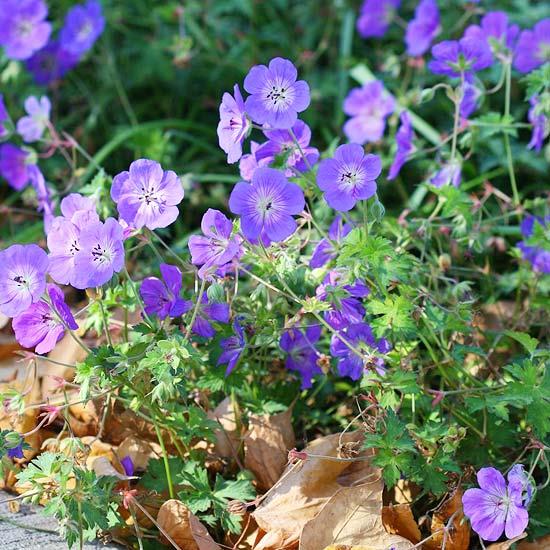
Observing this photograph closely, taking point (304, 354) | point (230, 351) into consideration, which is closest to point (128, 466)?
point (230, 351)

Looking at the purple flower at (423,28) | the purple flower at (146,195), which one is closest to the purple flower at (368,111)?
the purple flower at (423,28)

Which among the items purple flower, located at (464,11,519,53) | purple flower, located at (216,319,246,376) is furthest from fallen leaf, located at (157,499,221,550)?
purple flower, located at (464,11,519,53)

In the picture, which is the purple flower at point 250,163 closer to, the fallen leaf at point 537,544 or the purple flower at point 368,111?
the fallen leaf at point 537,544

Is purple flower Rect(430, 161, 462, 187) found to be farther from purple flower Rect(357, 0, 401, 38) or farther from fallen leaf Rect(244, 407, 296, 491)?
purple flower Rect(357, 0, 401, 38)

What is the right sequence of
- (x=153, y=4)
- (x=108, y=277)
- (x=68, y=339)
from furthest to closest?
(x=153, y=4) → (x=68, y=339) → (x=108, y=277)

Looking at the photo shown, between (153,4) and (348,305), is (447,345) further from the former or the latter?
(153,4)

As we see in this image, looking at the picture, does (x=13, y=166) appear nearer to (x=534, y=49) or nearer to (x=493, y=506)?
(x=534, y=49)

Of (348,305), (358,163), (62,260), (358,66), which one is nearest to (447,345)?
(348,305)
